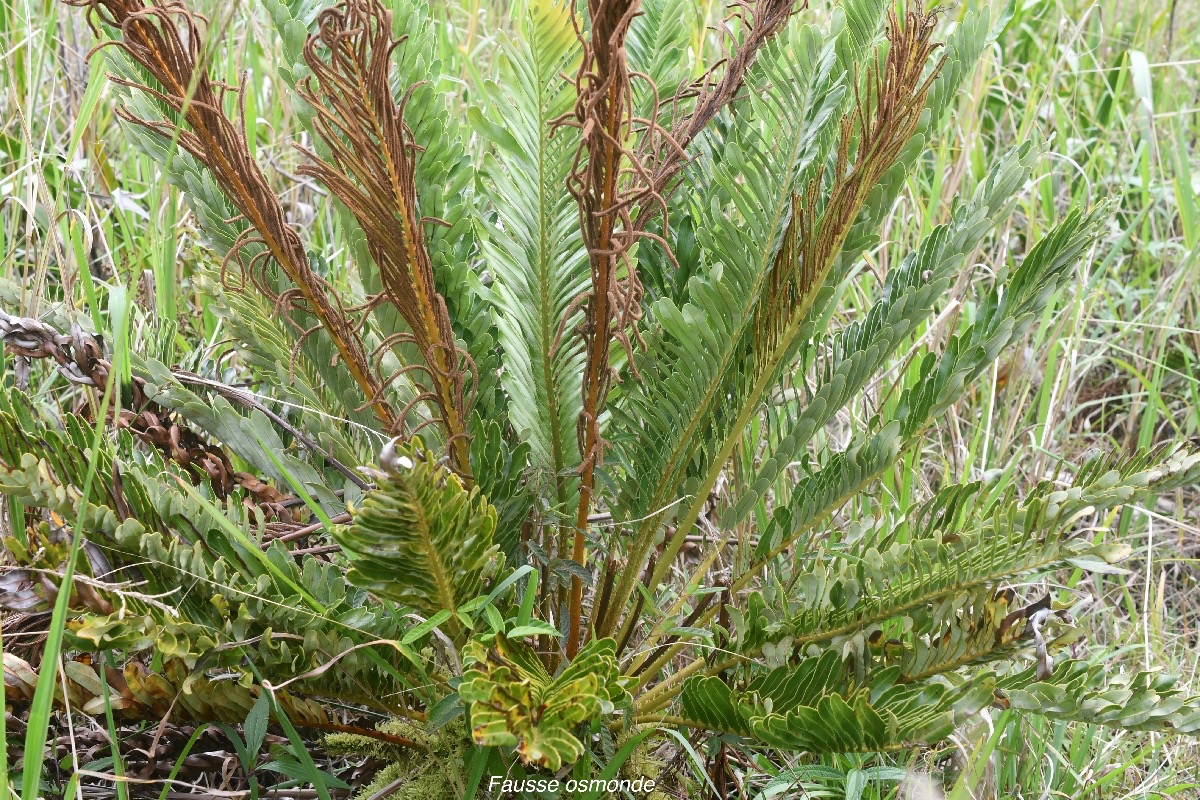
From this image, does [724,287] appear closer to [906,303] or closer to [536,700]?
[906,303]

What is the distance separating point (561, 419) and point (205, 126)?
0.54 meters

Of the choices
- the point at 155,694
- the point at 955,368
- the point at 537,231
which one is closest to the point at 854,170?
the point at 955,368

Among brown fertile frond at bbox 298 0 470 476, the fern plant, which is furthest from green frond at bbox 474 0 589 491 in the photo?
brown fertile frond at bbox 298 0 470 476

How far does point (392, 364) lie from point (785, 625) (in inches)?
24.8

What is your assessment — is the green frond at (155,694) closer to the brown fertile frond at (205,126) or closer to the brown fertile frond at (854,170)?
the brown fertile frond at (205,126)

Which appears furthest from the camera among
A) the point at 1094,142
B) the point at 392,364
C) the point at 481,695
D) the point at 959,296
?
the point at 1094,142

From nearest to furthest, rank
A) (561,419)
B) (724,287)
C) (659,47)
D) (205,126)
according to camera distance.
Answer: (205,126)
(724,287)
(561,419)
(659,47)

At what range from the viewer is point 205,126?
3.65 feet

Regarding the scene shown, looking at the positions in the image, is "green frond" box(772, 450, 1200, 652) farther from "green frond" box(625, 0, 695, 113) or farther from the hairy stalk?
"green frond" box(625, 0, 695, 113)

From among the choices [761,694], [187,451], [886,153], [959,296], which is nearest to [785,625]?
[761,694]

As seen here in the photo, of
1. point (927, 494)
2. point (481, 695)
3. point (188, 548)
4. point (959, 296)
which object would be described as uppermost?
point (188, 548)

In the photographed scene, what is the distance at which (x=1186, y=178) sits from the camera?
7.85 ft

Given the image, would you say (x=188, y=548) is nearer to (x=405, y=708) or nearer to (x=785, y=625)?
(x=405, y=708)

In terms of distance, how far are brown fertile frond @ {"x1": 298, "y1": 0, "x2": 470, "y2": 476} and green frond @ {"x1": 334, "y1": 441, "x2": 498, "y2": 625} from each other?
0.20 meters
